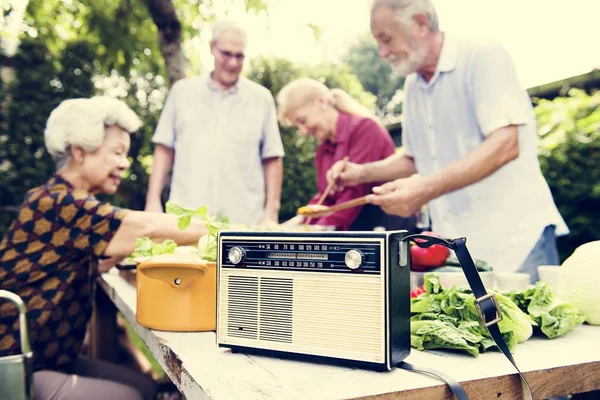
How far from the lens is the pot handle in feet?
4.28

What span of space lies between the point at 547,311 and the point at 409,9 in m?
1.63

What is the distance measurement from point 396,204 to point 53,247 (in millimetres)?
1316

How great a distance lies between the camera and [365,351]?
3.22ft

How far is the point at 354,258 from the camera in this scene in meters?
0.99

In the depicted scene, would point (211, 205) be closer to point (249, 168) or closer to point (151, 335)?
point (249, 168)

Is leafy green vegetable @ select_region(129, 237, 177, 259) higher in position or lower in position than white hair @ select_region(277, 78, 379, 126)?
lower

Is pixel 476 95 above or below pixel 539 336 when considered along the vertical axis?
above

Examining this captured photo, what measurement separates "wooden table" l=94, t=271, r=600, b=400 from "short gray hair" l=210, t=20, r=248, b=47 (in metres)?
2.58

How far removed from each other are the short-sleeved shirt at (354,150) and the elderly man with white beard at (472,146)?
73cm

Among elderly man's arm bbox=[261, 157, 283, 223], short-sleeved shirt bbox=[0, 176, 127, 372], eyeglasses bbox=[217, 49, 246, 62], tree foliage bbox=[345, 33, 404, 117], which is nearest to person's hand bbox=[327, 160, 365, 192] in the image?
elderly man's arm bbox=[261, 157, 283, 223]

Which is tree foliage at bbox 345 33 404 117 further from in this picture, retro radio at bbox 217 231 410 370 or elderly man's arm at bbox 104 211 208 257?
retro radio at bbox 217 231 410 370

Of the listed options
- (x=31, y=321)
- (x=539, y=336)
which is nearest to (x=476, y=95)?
(x=539, y=336)

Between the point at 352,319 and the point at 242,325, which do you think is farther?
the point at 242,325

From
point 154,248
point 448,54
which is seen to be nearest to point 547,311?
point 154,248
